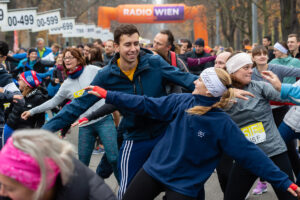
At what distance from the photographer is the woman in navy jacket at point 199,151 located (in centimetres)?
337

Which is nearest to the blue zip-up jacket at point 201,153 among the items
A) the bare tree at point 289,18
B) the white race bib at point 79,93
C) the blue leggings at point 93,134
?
the white race bib at point 79,93

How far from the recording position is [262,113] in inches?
171

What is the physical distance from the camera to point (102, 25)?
4328cm

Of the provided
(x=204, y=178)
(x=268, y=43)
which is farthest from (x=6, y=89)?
(x=268, y=43)

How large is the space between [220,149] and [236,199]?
1.09m

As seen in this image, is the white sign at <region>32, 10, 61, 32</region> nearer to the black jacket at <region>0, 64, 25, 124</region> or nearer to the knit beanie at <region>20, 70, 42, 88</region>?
the knit beanie at <region>20, 70, 42, 88</region>

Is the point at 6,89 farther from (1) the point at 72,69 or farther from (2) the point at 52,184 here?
(2) the point at 52,184

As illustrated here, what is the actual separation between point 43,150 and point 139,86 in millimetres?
2311

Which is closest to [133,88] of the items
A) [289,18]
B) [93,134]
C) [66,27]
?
[93,134]

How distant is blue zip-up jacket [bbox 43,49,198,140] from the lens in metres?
4.17

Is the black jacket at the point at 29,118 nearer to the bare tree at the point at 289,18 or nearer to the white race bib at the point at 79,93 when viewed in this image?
the white race bib at the point at 79,93

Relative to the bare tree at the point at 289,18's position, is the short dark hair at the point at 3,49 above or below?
below

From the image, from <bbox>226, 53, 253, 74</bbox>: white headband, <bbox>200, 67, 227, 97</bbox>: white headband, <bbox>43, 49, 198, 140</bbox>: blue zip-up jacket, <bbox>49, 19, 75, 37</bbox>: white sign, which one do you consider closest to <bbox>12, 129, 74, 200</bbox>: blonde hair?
<bbox>200, 67, 227, 97</bbox>: white headband

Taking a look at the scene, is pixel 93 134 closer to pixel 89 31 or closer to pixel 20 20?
pixel 20 20
